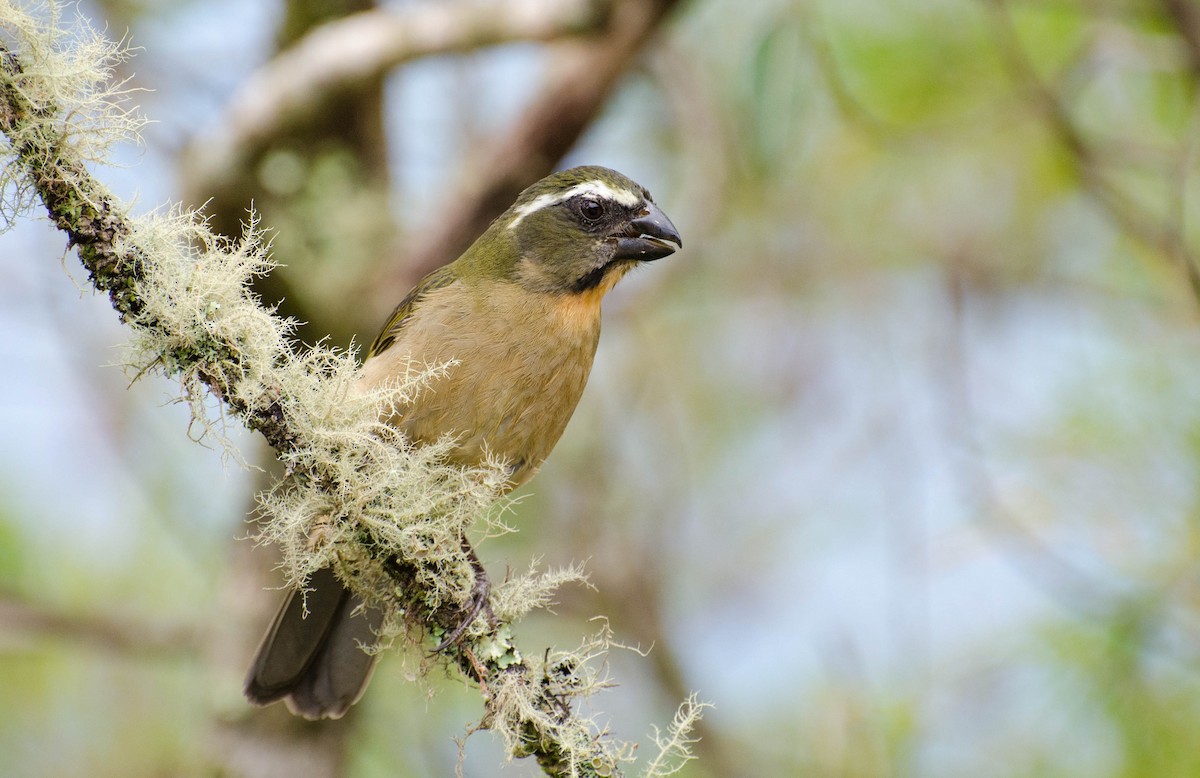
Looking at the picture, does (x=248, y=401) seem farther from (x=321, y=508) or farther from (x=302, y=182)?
(x=302, y=182)

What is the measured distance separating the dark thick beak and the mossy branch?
4.14 ft

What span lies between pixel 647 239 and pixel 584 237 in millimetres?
220

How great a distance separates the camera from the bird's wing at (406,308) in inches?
159

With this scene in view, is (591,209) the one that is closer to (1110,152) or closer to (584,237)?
(584,237)

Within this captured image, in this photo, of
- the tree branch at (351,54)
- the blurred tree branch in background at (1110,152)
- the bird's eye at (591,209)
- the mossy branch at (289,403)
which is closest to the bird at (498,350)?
the bird's eye at (591,209)

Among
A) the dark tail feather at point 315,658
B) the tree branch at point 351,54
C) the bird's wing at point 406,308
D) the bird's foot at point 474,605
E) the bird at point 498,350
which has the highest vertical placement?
the tree branch at point 351,54

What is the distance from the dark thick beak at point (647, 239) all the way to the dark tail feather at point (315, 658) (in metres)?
1.49

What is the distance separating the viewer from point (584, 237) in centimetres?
410

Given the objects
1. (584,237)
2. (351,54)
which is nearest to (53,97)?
(584,237)

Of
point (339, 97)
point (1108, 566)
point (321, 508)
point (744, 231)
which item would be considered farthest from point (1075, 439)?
point (321, 508)

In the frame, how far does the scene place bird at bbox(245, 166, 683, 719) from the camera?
12.0 feet

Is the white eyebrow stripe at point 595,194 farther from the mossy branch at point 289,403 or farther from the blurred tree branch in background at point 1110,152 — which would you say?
the blurred tree branch in background at point 1110,152

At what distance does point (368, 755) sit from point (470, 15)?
13.8 feet

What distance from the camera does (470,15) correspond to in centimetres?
577
